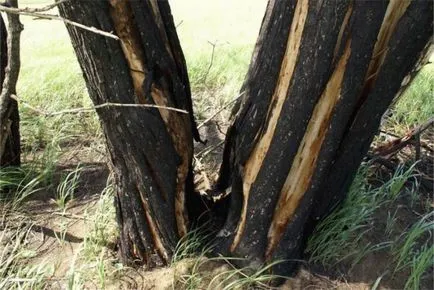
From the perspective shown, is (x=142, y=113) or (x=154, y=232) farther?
(x=154, y=232)

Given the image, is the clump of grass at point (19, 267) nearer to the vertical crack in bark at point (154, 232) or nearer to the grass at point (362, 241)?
the vertical crack in bark at point (154, 232)

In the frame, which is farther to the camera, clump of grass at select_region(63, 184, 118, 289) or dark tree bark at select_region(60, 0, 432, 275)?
clump of grass at select_region(63, 184, 118, 289)

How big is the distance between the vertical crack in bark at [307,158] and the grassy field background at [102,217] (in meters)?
0.23

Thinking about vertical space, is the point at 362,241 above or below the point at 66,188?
below

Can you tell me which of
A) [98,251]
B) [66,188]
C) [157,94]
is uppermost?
[157,94]

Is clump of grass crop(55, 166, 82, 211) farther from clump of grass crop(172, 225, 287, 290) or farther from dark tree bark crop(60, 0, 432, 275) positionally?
clump of grass crop(172, 225, 287, 290)

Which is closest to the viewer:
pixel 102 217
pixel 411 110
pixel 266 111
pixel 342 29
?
pixel 342 29

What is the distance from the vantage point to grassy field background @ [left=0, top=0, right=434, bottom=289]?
7.01 feet

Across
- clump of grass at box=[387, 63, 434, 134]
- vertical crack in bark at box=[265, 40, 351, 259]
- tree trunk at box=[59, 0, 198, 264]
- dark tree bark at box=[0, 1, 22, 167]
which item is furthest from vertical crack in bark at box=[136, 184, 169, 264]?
clump of grass at box=[387, 63, 434, 134]

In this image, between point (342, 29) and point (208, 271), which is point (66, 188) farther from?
point (342, 29)

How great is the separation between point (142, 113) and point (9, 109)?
3.78ft

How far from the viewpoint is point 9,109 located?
8.61 feet

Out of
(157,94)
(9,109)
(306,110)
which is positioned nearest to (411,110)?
(306,110)

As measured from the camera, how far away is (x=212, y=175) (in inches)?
105
